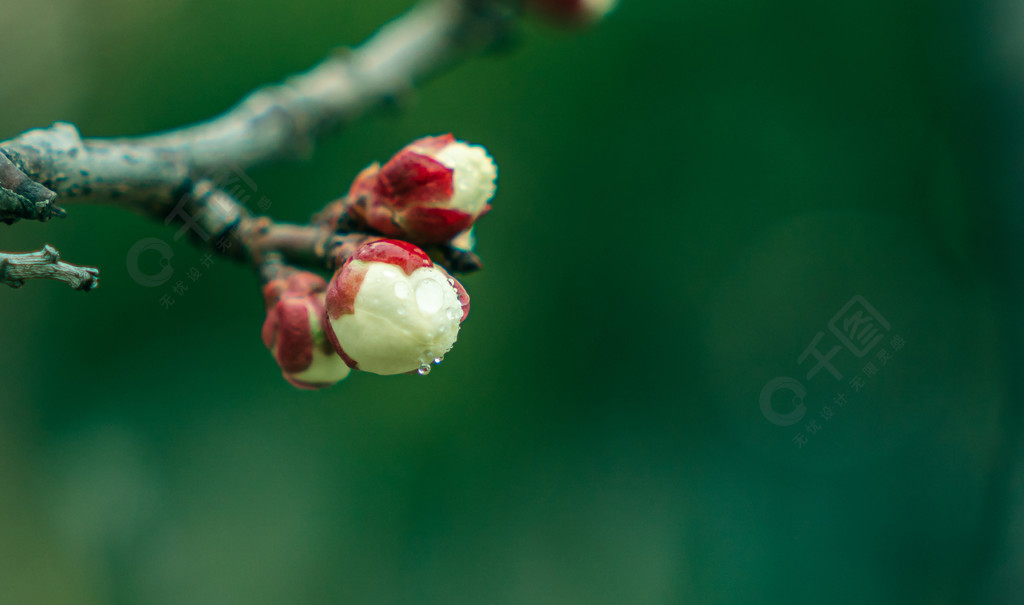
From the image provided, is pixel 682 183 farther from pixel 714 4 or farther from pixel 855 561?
pixel 855 561

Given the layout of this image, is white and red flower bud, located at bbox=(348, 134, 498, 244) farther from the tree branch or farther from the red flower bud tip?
the red flower bud tip

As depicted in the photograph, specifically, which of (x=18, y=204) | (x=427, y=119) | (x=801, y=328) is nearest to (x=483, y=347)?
(x=427, y=119)

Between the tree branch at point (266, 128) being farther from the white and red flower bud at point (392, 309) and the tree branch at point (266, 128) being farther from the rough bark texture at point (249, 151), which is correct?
the white and red flower bud at point (392, 309)

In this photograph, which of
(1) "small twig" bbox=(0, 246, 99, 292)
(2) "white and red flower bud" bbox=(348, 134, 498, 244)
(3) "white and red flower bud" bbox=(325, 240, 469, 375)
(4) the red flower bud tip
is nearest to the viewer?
(1) "small twig" bbox=(0, 246, 99, 292)

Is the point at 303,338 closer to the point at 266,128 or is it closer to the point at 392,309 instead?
the point at 392,309

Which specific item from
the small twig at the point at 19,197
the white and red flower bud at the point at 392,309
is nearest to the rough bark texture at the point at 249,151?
the small twig at the point at 19,197

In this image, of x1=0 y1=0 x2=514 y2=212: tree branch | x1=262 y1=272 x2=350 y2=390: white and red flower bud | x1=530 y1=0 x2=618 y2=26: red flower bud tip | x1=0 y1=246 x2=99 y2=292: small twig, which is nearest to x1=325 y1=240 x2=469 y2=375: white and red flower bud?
x1=262 y1=272 x2=350 y2=390: white and red flower bud

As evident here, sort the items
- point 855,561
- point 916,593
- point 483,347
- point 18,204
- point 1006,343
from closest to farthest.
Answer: point 18,204 → point 1006,343 → point 916,593 → point 855,561 → point 483,347
